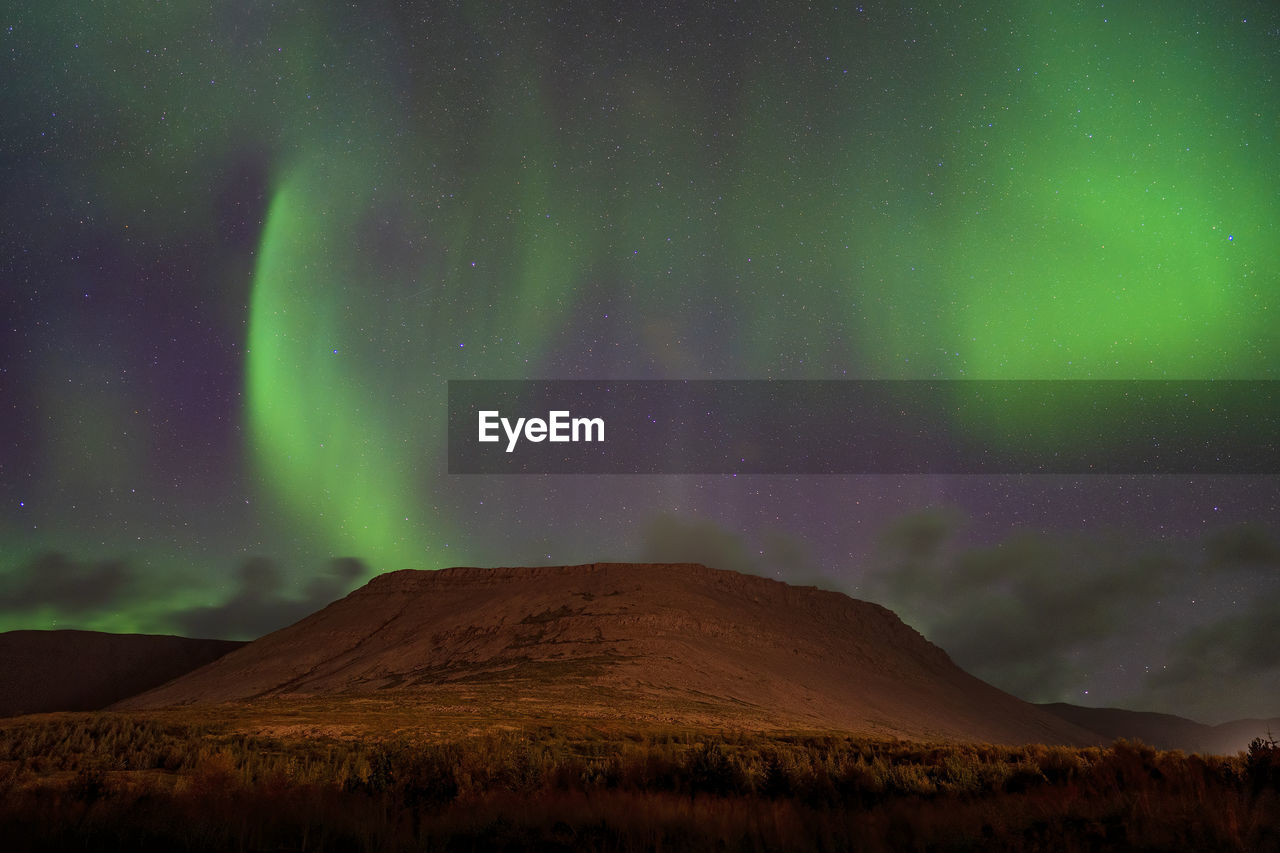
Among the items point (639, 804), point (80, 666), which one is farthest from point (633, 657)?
point (80, 666)

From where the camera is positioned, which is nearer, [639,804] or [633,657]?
[639,804]

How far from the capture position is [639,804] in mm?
9594

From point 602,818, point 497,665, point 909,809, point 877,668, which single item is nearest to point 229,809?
point 602,818

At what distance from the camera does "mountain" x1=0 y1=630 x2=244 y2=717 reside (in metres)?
143

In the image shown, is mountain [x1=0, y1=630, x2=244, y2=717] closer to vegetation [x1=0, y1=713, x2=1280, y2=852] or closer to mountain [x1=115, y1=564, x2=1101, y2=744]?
mountain [x1=115, y1=564, x2=1101, y2=744]

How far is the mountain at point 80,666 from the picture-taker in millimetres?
142625

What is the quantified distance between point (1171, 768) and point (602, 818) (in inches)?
427

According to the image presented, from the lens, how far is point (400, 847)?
25.6 ft

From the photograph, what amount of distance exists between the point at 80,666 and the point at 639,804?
182 metres

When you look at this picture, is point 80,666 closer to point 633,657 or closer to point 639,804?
point 633,657

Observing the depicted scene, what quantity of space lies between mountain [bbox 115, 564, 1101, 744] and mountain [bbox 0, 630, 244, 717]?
4516 centimetres

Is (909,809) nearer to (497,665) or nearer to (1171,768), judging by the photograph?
(1171,768)

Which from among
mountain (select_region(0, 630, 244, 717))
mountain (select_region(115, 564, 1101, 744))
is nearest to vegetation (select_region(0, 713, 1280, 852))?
mountain (select_region(115, 564, 1101, 744))

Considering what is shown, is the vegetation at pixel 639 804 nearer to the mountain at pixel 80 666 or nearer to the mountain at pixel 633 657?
the mountain at pixel 633 657
